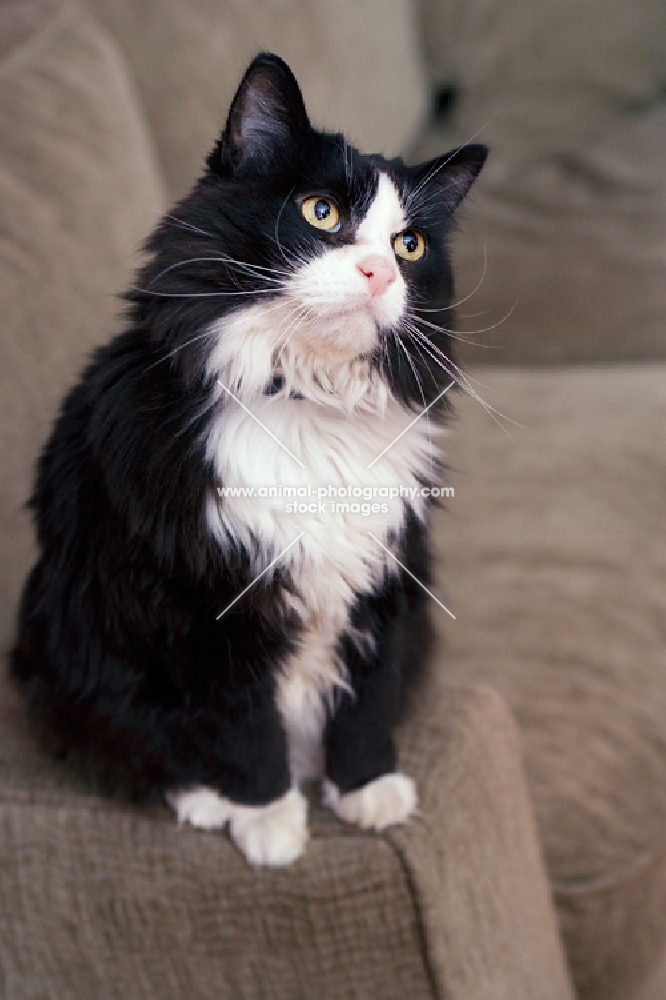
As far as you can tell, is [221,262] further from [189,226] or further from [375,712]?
[375,712]

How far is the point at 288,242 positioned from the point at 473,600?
778mm

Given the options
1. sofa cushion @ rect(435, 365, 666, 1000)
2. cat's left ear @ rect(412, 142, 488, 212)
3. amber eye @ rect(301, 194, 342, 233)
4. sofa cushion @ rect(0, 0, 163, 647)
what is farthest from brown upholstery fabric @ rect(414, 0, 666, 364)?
amber eye @ rect(301, 194, 342, 233)

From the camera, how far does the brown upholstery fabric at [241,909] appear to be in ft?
2.56

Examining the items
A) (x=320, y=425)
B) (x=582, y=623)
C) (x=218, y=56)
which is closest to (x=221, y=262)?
(x=320, y=425)

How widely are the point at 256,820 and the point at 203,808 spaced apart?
0.06 m

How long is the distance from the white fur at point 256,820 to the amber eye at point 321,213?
0.51 metres

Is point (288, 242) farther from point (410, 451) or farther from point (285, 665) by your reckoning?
point (285, 665)

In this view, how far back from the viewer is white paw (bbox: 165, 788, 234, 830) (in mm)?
851

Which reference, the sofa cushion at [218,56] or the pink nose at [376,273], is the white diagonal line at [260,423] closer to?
the pink nose at [376,273]

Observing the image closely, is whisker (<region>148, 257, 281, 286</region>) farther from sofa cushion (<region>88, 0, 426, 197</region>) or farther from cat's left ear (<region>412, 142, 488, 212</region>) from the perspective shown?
sofa cushion (<region>88, 0, 426, 197</region>)

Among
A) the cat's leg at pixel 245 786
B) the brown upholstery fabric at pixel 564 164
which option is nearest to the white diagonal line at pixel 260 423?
the cat's leg at pixel 245 786

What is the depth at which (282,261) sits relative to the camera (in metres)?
0.67

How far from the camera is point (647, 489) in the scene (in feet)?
4.81

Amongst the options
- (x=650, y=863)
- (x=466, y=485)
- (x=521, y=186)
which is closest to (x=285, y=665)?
(x=650, y=863)
